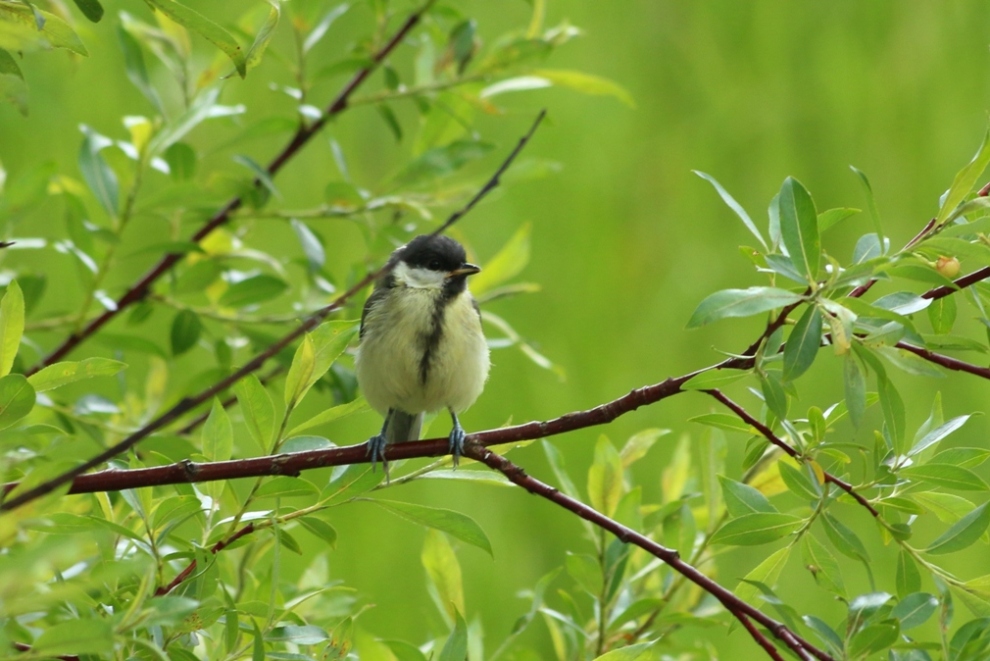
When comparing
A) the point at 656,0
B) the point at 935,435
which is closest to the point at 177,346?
the point at 935,435

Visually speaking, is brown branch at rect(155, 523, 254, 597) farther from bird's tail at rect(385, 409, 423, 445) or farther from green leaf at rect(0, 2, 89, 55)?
bird's tail at rect(385, 409, 423, 445)

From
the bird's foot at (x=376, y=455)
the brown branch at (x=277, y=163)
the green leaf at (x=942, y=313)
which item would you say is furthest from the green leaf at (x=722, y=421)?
the brown branch at (x=277, y=163)

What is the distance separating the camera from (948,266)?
88 cm

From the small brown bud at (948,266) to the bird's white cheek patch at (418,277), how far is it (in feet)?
3.76

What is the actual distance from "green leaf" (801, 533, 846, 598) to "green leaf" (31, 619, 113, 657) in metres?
0.69

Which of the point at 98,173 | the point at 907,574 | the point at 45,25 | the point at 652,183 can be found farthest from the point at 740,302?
the point at 652,183

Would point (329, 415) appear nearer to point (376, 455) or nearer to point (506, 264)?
point (376, 455)

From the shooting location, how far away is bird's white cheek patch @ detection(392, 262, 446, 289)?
193cm

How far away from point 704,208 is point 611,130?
17.4 inches

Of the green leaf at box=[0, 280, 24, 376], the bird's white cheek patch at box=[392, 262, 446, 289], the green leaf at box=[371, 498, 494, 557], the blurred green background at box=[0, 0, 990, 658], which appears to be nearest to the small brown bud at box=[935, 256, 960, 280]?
the green leaf at box=[371, 498, 494, 557]

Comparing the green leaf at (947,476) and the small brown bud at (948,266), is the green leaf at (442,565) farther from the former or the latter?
the small brown bud at (948,266)

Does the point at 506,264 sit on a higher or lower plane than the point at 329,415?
higher

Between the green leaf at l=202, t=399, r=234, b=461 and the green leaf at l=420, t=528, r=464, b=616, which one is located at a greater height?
the green leaf at l=202, t=399, r=234, b=461

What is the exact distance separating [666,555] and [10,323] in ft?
2.31
